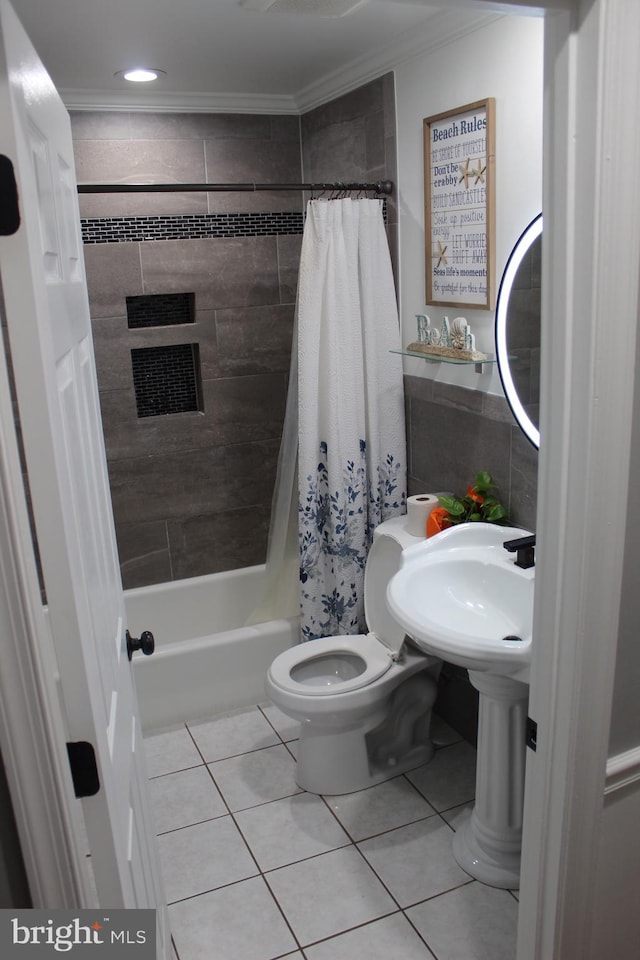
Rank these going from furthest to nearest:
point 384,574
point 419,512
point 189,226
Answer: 1. point 189,226
2. point 384,574
3. point 419,512

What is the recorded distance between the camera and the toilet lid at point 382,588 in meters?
2.74

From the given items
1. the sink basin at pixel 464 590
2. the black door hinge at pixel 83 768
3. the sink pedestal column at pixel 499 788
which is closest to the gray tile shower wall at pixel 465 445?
the sink basin at pixel 464 590

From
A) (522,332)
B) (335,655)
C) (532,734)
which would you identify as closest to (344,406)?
(522,332)

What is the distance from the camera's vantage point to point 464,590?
234 centimetres

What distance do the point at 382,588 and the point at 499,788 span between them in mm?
801

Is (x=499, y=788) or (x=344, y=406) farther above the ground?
(x=344, y=406)

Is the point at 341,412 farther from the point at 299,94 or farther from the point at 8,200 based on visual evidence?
the point at 8,200

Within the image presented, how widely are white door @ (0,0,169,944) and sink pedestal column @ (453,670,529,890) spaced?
1.07 meters

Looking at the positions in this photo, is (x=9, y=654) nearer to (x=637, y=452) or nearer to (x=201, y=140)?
(x=637, y=452)

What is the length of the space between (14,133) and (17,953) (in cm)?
103

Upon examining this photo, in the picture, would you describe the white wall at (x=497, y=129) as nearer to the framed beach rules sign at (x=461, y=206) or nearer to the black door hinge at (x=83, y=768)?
the framed beach rules sign at (x=461, y=206)

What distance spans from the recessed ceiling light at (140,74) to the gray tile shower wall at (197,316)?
308 millimetres

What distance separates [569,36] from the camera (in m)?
1.17

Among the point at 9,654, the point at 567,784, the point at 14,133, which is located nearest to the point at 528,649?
the point at 567,784
